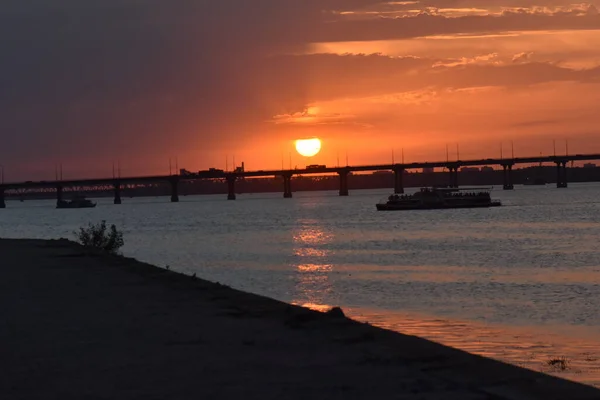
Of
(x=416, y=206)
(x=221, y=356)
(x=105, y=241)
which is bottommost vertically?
(x=416, y=206)

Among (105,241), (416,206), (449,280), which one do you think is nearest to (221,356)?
(449,280)

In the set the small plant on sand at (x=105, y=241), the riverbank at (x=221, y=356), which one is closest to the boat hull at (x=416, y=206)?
the small plant on sand at (x=105, y=241)

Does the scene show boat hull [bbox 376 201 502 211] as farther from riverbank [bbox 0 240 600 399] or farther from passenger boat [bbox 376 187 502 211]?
riverbank [bbox 0 240 600 399]

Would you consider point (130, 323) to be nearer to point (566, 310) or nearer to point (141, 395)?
point (141, 395)

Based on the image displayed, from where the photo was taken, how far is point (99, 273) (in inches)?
1217

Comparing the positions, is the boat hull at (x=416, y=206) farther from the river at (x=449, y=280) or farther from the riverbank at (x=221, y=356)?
the riverbank at (x=221, y=356)

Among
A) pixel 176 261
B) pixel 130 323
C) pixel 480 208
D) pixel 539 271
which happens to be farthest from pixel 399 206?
pixel 130 323

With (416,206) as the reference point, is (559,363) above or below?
above

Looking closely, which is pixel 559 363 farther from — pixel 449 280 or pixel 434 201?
pixel 434 201

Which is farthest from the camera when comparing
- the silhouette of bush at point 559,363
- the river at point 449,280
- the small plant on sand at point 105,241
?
the small plant on sand at point 105,241

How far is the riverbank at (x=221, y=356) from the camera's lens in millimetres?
11422

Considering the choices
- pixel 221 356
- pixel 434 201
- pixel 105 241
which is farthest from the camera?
pixel 434 201

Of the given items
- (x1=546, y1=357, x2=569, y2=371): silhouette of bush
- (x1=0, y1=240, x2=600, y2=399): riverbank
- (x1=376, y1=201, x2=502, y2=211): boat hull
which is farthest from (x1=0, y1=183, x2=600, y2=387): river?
(x1=376, y1=201, x2=502, y2=211): boat hull

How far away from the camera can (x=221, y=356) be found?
1393 centimetres
